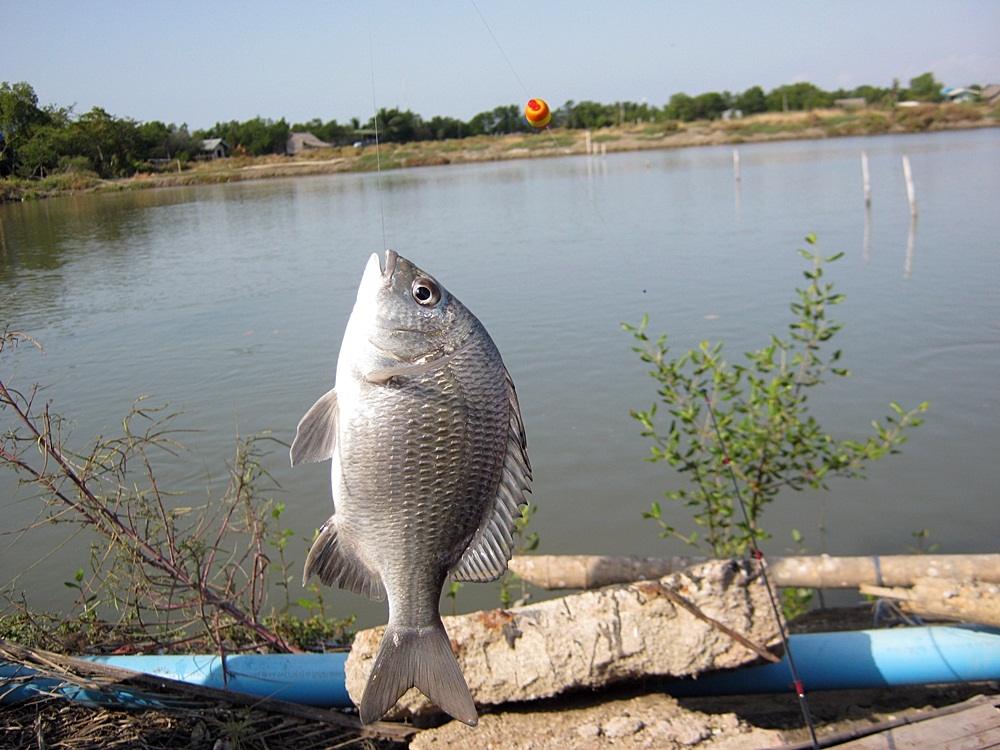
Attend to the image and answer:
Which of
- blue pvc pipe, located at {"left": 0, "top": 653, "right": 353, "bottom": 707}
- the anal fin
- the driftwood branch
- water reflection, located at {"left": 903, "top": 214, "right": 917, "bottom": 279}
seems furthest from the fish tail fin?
water reflection, located at {"left": 903, "top": 214, "right": 917, "bottom": 279}

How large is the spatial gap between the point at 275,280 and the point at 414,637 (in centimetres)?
1602

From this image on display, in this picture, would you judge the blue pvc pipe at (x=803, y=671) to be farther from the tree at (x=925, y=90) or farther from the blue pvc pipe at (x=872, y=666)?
the tree at (x=925, y=90)

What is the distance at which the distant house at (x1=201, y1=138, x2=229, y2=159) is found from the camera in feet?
208

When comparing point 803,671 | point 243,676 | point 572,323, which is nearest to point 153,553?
point 243,676

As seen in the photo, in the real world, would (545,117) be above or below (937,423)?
above

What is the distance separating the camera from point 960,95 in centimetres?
8038

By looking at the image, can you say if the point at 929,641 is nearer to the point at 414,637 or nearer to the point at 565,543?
the point at 414,637

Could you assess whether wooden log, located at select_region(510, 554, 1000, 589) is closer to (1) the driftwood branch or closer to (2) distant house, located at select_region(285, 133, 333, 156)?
(1) the driftwood branch

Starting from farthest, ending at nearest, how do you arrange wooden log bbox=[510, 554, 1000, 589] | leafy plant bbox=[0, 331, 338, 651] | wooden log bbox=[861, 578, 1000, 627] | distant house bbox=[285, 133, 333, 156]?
distant house bbox=[285, 133, 333, 156]
wooden log bbox=[510, 554, 1000, 589]
wooden log bbox=[861, 578, 1000, 627]
leafy plant bbox=[0, 331, 338, 651]

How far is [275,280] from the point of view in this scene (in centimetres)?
1738

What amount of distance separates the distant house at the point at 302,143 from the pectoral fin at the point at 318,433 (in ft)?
211

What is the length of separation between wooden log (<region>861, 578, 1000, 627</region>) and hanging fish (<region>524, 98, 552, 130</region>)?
2.87 meters

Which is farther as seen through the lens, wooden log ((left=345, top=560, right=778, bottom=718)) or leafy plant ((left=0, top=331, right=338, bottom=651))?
leafy plant ((left=0, top=331, right=338, bottom=651))

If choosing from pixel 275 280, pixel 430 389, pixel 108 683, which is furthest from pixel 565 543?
pixel 275 280
